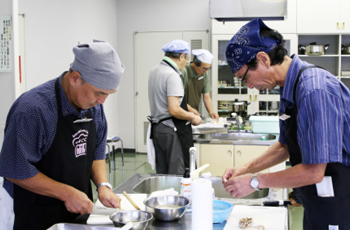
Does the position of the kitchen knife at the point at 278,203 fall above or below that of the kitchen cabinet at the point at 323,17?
below

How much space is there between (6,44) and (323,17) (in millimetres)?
5113

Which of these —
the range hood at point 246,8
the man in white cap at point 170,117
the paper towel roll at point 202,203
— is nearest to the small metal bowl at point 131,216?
the paper towel roll at point 202,203

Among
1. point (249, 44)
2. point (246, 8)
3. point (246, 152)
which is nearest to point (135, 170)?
point (246, 152)

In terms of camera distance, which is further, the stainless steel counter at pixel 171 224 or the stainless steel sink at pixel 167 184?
the stainless steel sink at pixel 167 184

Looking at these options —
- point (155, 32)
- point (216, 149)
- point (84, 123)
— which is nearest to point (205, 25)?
point (155, 32)

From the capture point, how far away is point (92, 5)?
6.26 meters

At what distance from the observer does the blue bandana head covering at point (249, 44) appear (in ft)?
5.06

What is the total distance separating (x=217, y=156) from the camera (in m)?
3.54

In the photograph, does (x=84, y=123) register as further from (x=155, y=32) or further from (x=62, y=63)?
(x=155, y=32)

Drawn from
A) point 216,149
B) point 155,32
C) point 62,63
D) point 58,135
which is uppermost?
point 155,32

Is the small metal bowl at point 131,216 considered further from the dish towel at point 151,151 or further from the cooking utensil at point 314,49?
the cooking utensil at point 314,49

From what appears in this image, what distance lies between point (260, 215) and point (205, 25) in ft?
19.0

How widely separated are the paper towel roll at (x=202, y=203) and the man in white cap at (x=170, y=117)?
2.02m

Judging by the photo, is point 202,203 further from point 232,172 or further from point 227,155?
point 227,155
